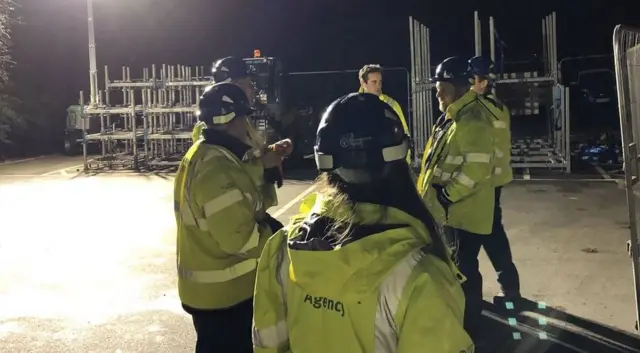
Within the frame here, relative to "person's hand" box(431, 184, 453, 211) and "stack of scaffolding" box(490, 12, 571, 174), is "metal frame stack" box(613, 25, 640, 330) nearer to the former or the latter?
"person's hand" box(431, 184, 453, 211)

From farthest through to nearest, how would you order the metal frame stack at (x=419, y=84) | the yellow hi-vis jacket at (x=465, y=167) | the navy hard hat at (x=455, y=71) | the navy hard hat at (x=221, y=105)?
the metal frame stack at (x=419, y=84)
the navy hard hat at (x=455, y=71)
the yellow hi-vis jacket at (x=465, y=167)
the navy hard hat at (x=221, y=105)

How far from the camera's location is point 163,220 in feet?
33.9

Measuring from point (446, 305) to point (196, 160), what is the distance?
1880 millimetres

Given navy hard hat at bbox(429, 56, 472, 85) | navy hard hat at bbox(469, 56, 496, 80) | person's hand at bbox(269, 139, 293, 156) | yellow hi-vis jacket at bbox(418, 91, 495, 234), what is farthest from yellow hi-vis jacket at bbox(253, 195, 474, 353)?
navy hard hat at bbox(469, 56, 496, 80)

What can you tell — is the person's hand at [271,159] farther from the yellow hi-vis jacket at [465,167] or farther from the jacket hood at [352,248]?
the jacket hood at [352,248]

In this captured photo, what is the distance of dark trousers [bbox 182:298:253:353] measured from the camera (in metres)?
3.43

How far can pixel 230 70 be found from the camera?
16.6 feet

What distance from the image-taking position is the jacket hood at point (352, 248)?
71.2 inches

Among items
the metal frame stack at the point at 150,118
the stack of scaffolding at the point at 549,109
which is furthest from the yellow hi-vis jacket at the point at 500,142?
the metal frame stack at the point at 150,118

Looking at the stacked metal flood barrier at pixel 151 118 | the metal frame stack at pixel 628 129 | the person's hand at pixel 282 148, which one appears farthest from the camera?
the stacked metal flood barrier at pixel 151 118

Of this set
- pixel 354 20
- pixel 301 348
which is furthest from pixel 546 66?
A: pixel 354 20

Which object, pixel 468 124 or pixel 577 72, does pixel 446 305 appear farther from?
pixel 577 72

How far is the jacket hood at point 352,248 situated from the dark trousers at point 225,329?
1.55m

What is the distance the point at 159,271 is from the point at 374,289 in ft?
19.9
